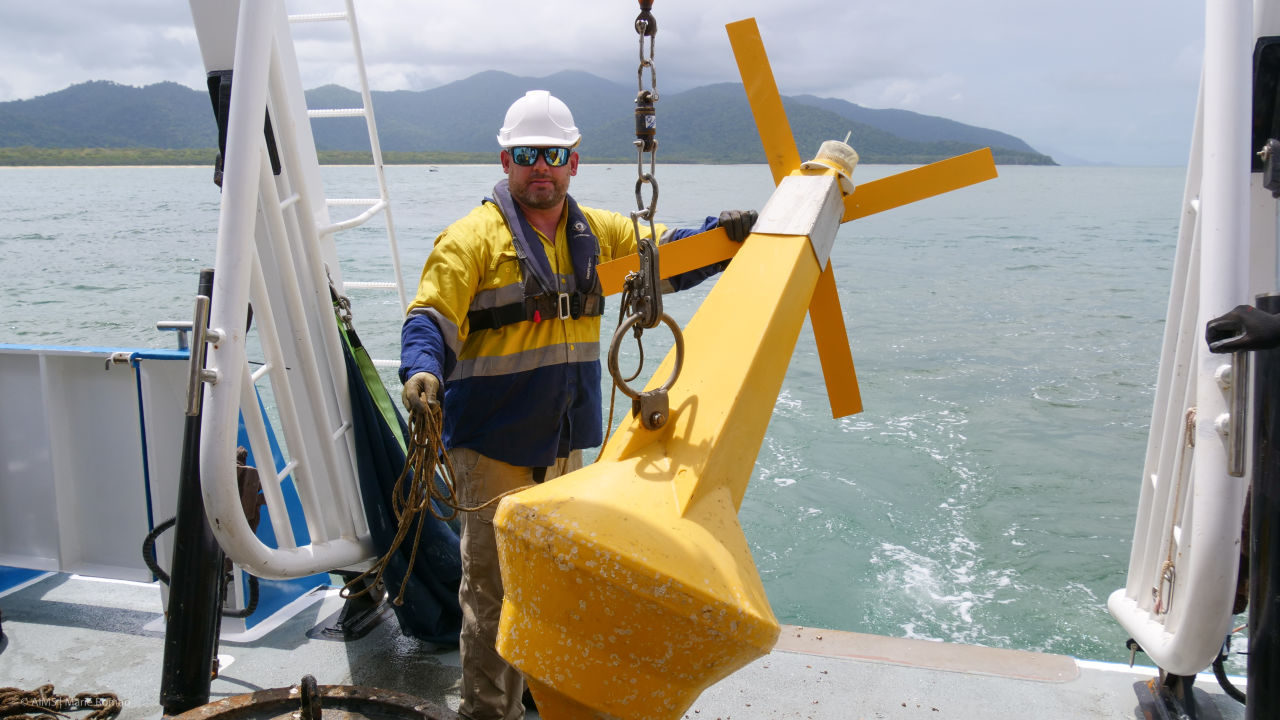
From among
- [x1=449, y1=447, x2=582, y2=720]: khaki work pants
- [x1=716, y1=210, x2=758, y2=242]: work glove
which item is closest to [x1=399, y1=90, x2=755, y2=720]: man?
[x1=449, y1=447, x2=582, y2=720]: khaki work pants

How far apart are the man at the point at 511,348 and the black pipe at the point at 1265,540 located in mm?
1238

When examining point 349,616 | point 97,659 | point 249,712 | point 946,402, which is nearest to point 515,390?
point 249,712

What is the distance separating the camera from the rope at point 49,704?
2.51m

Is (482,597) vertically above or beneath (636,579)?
beneath

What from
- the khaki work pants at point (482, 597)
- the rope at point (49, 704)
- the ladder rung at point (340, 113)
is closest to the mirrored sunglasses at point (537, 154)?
the khaki work pants at point (482, 597)

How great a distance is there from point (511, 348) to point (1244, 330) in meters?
1.62

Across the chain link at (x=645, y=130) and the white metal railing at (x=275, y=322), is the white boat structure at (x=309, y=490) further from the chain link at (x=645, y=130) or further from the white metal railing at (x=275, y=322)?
the chain link at (x=645, y=130)

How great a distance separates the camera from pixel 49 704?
2.57 metres

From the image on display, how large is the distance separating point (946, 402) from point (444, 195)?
106 ft

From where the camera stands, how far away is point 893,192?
2252 mm

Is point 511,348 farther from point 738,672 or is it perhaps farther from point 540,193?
point 738,672

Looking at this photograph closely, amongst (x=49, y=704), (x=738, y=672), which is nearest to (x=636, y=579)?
(x=738, y=672)

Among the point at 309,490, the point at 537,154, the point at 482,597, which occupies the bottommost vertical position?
the point at 482,597

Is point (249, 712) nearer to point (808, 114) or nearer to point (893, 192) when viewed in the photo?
point (893, 192)
